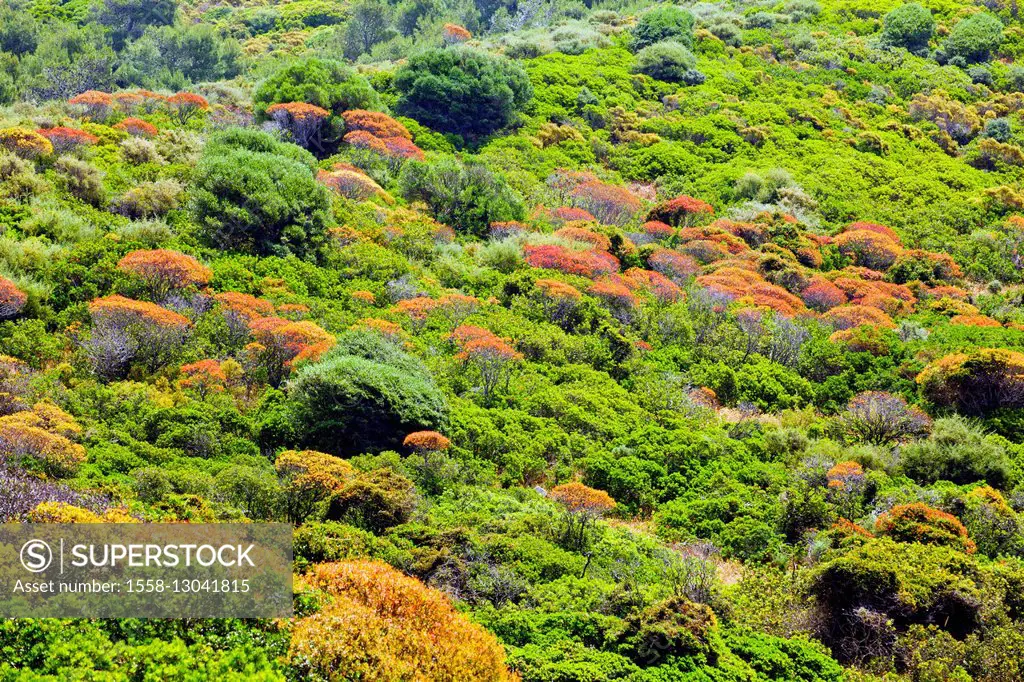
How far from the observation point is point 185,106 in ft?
135

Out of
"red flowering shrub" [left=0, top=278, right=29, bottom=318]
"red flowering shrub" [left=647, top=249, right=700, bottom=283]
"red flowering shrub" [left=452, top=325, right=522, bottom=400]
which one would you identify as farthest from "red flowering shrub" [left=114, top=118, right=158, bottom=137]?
"red flowering shrub" [left=647, top=249, right=700, bottom=283]

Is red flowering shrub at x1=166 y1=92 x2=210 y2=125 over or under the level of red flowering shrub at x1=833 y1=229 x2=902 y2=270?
over

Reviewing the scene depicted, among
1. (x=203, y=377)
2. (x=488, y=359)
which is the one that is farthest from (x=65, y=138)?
(x=488, y=359)

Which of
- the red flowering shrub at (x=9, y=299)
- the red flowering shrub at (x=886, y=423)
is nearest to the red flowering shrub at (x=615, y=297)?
the red flowering shrub at (x=886, y=423)

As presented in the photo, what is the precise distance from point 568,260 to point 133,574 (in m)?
22.1

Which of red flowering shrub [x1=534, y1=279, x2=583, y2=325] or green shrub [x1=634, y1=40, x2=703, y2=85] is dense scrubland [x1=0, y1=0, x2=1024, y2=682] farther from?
green shrub [x1=634, y1=40, x2=703, y2=85]

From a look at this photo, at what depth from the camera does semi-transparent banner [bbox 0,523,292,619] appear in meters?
9.65

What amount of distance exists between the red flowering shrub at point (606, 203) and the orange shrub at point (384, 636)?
2903 centimetres

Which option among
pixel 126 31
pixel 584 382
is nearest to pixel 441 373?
pixel 584 382

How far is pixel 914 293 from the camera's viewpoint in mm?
33781

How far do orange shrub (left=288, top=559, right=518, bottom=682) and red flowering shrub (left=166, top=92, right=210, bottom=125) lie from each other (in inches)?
1298

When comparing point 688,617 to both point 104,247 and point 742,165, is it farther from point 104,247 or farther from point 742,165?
point 742,165

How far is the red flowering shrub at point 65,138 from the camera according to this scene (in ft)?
106

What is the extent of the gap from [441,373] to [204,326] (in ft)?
18.8
